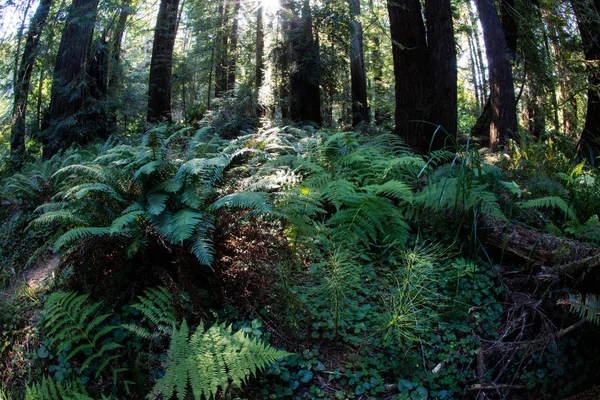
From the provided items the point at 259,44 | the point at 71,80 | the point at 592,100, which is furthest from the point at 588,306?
the point at 259,44

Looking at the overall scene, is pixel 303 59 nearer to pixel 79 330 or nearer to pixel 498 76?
pixel 498 76

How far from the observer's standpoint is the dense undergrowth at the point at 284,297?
234cm

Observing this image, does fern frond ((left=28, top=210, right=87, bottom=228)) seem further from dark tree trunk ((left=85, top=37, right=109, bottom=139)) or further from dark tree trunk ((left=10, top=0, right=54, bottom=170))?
dark tree trunk ((left=10, top=0, right=54, bottom=170))

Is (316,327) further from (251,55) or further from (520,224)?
(251,55)

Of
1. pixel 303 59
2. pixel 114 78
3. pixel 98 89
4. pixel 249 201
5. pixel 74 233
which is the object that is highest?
pixel 114 78

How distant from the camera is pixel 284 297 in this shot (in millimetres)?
2828

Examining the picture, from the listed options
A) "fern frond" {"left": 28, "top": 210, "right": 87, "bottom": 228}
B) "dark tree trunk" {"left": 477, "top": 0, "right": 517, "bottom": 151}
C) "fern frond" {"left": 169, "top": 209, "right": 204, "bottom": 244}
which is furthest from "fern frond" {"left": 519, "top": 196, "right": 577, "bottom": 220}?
"dark tree trunk" {"left": 477, "top": 0, "right": 517, "bottom": 151}

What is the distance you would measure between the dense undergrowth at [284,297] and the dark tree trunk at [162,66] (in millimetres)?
6633

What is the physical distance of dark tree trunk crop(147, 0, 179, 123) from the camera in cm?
1000

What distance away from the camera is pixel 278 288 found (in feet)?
9.50

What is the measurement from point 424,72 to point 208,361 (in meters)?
5.16

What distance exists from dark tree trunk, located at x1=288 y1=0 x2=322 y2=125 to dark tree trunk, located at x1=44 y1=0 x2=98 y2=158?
4.10 m

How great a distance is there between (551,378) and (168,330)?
2301 mm

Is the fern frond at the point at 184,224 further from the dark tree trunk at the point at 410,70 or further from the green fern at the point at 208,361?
the dark tree trunk at the point at 410,70
